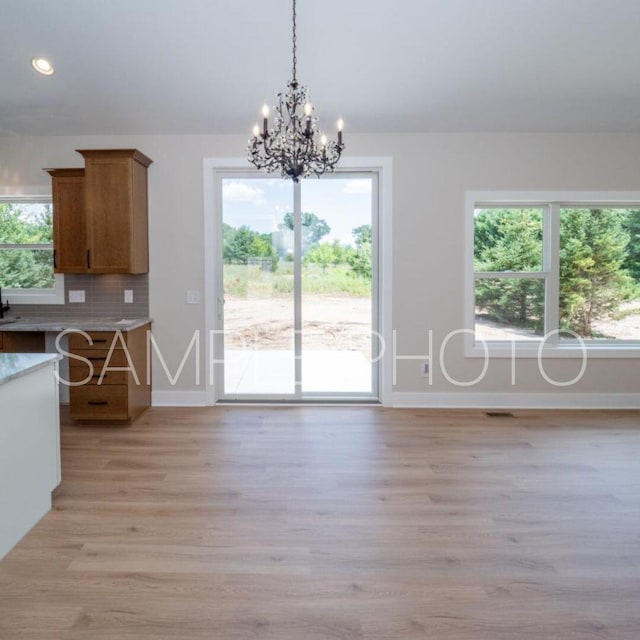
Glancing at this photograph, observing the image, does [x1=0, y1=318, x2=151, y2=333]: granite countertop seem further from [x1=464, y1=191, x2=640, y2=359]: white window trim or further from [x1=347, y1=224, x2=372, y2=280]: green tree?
[x1=464, y1=191, x2=640, y2=359]: white window trim

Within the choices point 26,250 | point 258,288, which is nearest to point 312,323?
point 258,288

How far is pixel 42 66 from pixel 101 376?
8.25ft

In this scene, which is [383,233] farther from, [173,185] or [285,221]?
[173,185]

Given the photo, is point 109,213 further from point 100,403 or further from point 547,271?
point 547,271

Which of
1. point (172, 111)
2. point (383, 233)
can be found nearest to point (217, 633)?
point (383, 233)

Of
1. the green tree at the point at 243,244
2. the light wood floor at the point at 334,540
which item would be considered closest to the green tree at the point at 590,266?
the light wood floor at the point at 334,540

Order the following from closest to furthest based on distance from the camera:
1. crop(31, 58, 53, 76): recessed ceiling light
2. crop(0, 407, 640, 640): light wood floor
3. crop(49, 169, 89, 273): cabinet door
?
crop(0, 407, 640, 640): light wood floor, crop(31, 58, 53, 76): recessed ceiling light, crop(49, 169, 89, 273): cabinet door

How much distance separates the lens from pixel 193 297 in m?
4.62

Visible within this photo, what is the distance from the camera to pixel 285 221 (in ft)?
15.6

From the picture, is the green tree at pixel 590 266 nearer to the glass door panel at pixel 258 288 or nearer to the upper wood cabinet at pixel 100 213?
the glass door panel at pixel 258 288

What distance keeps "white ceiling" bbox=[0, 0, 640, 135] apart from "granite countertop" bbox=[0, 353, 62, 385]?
241cm

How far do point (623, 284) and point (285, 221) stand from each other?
3513 mm

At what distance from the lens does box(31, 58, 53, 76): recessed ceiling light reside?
363 cm

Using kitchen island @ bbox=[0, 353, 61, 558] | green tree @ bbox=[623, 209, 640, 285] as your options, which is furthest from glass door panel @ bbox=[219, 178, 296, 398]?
green tree @ bbox=[623, 209, 640, 285]
